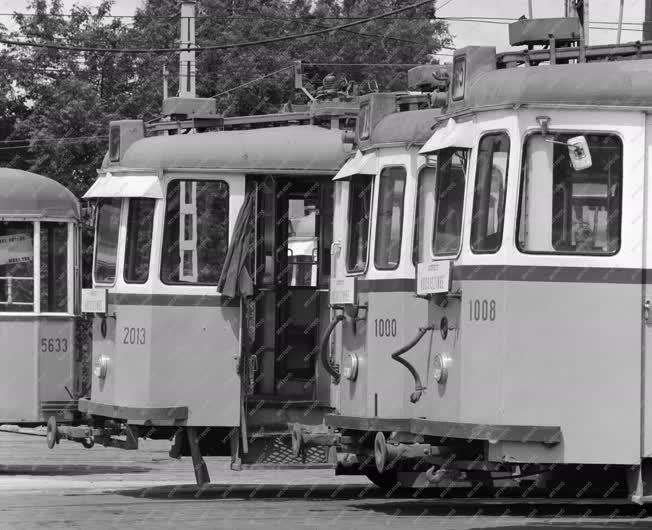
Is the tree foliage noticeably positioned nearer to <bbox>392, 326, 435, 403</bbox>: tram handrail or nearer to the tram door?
the tram door

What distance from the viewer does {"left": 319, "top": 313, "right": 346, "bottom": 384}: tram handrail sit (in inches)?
611

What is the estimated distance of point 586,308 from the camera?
1137 centimetres

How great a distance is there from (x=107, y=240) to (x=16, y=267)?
3219 mm

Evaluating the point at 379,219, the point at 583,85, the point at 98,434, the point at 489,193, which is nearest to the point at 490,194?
the point at 489,193

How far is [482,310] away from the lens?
11.7 metres

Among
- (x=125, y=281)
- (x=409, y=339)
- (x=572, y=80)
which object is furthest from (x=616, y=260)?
(x=125, y=281)

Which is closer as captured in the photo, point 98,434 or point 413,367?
point 413,367

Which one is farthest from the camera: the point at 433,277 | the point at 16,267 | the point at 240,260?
the point at 16,267

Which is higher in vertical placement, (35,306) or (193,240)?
(193,240)

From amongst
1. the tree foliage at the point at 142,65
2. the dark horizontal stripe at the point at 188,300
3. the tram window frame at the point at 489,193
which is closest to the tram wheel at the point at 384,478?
the dark horizontal stripe at the point at 188,300

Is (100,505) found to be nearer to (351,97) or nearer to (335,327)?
(335,327)

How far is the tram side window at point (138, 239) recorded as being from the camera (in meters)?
16.2

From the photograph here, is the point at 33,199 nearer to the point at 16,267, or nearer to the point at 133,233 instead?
the point at 16,267

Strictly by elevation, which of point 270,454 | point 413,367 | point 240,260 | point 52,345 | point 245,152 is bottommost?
point 270,454
